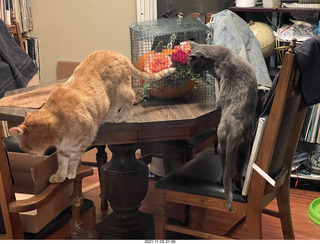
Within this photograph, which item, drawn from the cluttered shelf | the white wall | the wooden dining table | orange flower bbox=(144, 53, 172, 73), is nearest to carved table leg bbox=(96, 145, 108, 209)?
the wooden dining table

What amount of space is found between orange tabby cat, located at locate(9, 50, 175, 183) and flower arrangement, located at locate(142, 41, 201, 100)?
0.07 meters

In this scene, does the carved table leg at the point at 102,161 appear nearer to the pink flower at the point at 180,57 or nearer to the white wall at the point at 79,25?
the pink flower at the point at 180,57

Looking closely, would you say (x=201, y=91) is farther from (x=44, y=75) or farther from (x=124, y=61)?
(x=44, y=75)

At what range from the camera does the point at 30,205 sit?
1.18 m

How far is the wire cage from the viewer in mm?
1426

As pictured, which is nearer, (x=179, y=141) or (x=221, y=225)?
(x=221, y=225)

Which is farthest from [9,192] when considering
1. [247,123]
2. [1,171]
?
[247,123]

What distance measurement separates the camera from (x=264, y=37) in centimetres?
242

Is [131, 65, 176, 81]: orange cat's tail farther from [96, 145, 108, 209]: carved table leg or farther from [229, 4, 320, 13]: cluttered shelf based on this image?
[229, 4, 320, 13]: cluttered shelf

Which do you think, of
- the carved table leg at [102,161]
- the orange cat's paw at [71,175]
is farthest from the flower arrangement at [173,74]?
the orange cat's paw at [71,175]

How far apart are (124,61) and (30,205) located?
0.50 metres

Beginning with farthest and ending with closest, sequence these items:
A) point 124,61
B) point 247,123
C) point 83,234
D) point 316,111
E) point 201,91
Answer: point 316,111
point 201,91
point 124,61
point 247,123
point 83,234

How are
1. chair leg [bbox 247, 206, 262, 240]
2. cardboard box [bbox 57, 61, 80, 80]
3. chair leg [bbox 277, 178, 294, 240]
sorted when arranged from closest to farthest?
chair leg [bbox 247, 206, 262, 240] < chair leg [bbox 277, 178, 294, 240] < cardboard box [bbox 57, 61, 80, 80]

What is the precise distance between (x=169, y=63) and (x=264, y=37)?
3.82 feet
